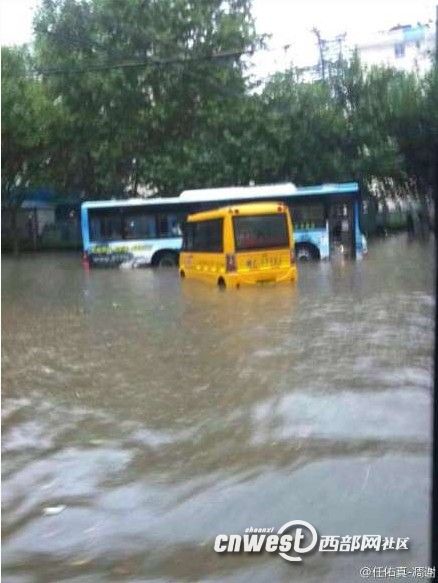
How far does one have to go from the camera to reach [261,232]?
574cm

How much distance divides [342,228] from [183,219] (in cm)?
119

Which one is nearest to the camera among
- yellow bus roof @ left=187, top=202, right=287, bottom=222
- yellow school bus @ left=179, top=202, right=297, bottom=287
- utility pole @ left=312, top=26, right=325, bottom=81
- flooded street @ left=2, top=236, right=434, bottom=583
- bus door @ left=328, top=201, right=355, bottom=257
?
flooded street @ left=2, top=236, right=434, bottom=583

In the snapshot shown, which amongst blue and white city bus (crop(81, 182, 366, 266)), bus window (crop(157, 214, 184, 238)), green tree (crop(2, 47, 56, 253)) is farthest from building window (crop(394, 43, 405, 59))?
bus window (crop(157, 214, 184, 238))

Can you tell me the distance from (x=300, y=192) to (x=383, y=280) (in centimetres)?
103

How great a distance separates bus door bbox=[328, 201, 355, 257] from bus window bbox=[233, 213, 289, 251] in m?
0.34

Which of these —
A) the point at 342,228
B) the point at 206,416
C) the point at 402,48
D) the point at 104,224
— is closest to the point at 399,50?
the point at 402,48

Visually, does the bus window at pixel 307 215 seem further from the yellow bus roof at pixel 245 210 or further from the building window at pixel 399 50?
the building window at pixel 399 50

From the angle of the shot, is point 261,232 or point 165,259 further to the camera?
point 165,259

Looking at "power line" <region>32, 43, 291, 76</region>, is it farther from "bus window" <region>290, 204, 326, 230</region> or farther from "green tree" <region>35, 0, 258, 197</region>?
"bus window" <region>290, 204, 326, 230</region>

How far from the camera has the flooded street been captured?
3018mm

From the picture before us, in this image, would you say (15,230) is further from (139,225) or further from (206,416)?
(206,416)

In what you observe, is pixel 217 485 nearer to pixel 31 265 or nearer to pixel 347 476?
pixel 347 476

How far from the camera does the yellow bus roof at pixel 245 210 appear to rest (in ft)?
16.8

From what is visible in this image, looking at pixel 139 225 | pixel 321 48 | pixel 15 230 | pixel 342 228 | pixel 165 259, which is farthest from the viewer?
pixel 139 225
